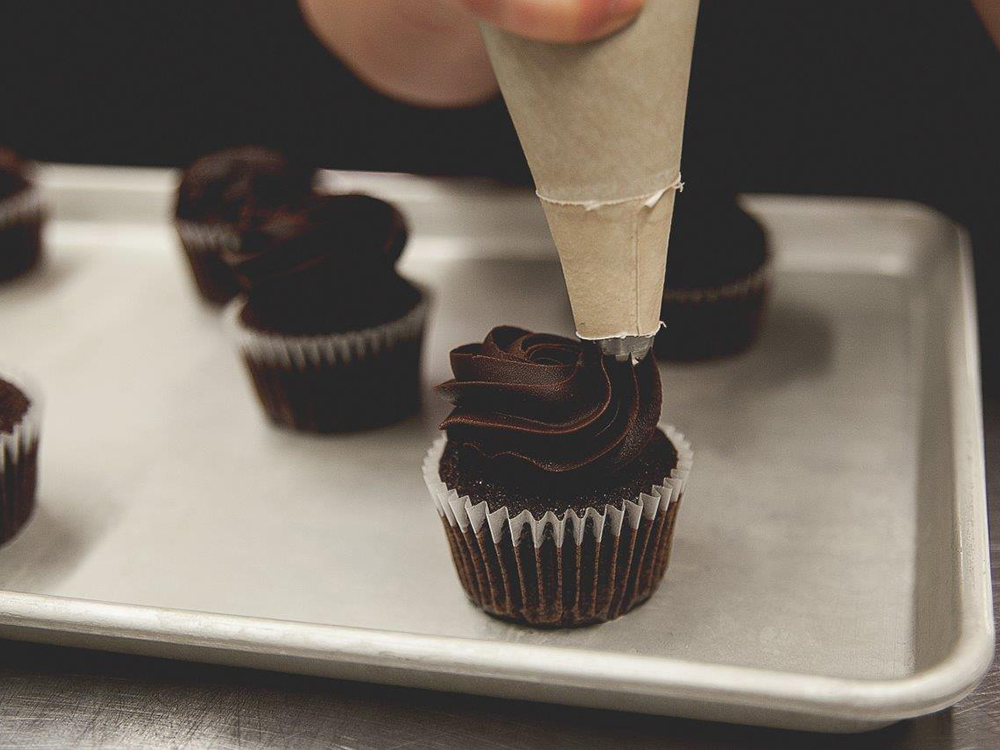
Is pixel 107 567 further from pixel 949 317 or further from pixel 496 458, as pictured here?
pixel 949 317

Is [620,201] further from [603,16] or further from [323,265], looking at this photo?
[323,265]

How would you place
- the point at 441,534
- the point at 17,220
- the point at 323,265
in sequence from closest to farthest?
1. the point at 441,534
2. the point at 323,265
3. the point at 17,220

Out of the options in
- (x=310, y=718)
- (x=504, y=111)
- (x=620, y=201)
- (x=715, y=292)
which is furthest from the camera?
(x=504, y=111)

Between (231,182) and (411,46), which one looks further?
(231,182)

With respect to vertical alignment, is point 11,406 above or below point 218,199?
above

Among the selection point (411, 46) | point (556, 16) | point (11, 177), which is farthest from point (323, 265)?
point (11, 177)

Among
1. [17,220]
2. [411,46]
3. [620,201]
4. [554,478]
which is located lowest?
[17,220]
